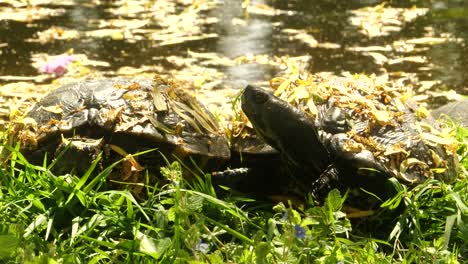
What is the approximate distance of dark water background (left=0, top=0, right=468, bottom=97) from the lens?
502 cm

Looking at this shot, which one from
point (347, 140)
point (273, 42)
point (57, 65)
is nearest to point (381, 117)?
point (347, 140)

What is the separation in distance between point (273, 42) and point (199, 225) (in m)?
3.90

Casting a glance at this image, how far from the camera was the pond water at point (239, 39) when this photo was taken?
195 inches

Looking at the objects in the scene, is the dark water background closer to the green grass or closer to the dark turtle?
the dark turtle

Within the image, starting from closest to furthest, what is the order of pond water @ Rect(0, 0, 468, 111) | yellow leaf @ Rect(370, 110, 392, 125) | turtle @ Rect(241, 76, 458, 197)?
turtle @ Rect(241, 76, 458, 197)
yellow leaf @ Rect(370, 110, 392, 125)
pond water @ Rect(0, 0, 468, 111)

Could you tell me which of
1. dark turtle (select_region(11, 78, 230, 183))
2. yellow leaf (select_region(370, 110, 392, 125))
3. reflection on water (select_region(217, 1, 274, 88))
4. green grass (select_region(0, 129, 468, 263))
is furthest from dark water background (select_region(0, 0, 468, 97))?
green grass (select_region(0, 129, 468, 263))

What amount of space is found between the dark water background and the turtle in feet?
6.52

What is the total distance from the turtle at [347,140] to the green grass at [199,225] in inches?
3.2

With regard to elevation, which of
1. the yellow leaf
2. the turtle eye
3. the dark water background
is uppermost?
the turtle eye

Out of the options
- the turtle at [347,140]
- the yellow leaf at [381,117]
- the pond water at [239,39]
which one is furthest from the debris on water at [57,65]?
the yellow leaf at [381,117]

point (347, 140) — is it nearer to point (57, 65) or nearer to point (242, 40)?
point (57, 65)

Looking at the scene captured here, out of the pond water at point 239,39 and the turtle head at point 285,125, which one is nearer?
the turtle head at point 285,125

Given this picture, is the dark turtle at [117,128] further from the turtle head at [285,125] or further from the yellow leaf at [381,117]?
the yellow leaf at [381,117]

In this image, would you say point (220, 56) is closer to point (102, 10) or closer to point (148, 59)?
point (148, 59)
